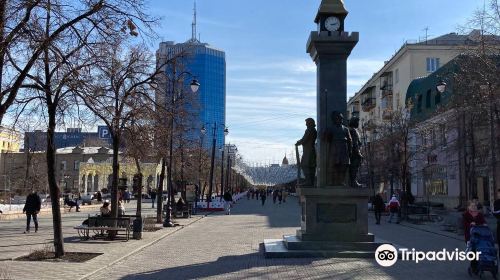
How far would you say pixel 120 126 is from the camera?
19.7m

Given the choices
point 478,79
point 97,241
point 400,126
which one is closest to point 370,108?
point 400,126

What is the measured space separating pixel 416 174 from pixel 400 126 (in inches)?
406

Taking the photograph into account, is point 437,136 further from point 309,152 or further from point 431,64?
point 309,152

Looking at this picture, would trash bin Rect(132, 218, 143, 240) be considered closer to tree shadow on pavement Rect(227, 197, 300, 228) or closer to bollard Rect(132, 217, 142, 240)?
bollard Rect(132, 217, 142, 240)

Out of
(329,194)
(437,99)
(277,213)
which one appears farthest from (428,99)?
(329,194)

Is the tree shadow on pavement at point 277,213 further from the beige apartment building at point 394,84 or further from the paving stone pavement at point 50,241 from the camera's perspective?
the beige apartment building at point 394,84

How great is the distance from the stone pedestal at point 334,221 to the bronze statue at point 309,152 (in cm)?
103

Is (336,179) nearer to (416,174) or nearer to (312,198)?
(312,198)

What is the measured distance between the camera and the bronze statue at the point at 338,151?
15.7 meters

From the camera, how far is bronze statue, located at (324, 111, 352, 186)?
15.7 m

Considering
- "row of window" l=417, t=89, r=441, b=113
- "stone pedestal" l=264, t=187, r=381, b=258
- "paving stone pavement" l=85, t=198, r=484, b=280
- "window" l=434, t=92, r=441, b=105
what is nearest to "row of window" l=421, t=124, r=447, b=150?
"window" l=434, t=92, r=441, b=105

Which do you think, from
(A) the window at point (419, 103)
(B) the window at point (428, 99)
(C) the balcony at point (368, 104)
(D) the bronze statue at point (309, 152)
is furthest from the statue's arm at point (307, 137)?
(C) the balcony at point (368, 104)

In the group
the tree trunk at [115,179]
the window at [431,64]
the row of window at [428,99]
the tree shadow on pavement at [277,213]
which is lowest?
the tree shadow on pavement at [277,213]

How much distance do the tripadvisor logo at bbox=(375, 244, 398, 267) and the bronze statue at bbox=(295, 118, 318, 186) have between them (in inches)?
120
